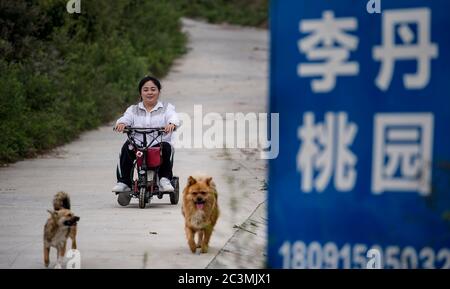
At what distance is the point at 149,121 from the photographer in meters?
10.5

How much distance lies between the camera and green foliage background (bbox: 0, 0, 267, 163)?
52.1ft

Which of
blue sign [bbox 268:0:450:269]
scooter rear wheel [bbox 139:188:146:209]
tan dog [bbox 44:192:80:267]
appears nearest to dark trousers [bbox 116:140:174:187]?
scooter rear wheel [bbox 139:188:146:209]

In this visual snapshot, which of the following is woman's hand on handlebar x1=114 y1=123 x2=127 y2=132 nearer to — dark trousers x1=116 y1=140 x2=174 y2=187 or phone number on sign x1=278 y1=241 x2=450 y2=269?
dark trousers x1=116 y1=140 x2=174 y2=187

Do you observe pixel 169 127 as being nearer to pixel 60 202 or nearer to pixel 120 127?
pixel 120 127

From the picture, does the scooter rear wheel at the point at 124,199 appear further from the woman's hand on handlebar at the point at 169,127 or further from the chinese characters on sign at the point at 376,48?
the chinese characters on sign at the point at 376,48

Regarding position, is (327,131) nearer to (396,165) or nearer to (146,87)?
(396,165)

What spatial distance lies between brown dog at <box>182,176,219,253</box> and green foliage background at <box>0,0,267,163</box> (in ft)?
23.8

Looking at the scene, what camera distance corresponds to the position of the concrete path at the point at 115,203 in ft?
25.0

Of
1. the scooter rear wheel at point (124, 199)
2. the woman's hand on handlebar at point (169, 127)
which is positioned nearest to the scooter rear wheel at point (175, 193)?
the scooter rear wheel at point (124, 199)
